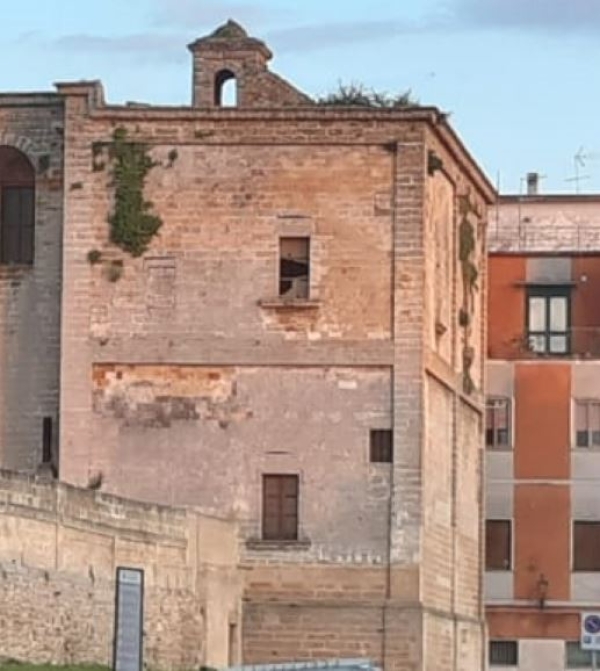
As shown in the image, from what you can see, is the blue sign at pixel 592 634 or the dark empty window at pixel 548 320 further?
the dark empty window at pixel 548 320

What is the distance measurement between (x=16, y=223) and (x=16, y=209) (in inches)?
10.7

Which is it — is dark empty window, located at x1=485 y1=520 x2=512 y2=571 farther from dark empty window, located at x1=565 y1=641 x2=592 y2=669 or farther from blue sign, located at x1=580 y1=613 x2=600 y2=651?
blue sign, located at x1=580 y1=613 x2=600 y2=651

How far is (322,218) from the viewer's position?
180 ft

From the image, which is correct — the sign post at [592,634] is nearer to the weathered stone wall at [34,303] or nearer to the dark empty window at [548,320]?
the weathered stone wall at [34,303]

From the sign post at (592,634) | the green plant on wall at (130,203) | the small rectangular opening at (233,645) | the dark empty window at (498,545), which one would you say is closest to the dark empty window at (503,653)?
the dark empty window at (498,545)

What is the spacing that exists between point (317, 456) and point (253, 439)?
123cm

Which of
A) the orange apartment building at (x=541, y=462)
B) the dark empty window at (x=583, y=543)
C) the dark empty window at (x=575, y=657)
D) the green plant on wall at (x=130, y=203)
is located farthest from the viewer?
the dark empty window at (x=583, y=543)

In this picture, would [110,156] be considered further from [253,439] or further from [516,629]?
[516,629]

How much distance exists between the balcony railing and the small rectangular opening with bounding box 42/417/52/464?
15594mm

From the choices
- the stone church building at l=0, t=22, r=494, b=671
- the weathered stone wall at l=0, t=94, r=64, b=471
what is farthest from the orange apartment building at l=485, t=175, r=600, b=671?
the weathered stone wall at l=0, t=94, r=64, b=471

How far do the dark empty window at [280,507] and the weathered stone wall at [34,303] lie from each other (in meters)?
4.53

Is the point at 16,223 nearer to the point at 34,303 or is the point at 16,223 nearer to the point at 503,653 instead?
the point at 34,303

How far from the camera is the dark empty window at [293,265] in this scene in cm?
5481

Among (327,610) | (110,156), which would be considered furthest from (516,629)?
(110,156)
